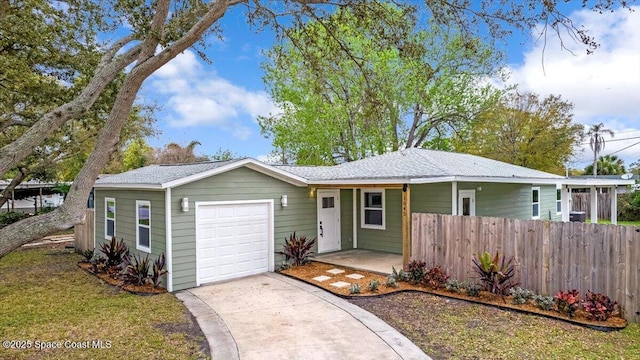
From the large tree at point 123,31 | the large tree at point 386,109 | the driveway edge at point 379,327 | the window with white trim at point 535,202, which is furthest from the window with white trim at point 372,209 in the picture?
the large tree at point 386,109

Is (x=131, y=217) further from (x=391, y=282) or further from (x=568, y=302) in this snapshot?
(x=568, y=302)

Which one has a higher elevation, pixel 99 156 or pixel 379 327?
pixel 99 156

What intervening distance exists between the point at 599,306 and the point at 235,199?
291 inches

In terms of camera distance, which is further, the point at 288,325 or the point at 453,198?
the point at 453,198

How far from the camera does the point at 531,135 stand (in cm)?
2550

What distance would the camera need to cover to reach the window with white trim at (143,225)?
9.23 meters

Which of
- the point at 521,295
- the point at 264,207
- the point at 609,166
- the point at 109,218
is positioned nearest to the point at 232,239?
the point at 264,207

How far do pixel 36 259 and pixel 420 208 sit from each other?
40.7 ft

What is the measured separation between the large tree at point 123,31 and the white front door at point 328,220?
5.46m

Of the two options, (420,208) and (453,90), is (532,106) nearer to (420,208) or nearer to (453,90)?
(453,90)

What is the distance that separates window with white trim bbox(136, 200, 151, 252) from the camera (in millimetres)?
9227

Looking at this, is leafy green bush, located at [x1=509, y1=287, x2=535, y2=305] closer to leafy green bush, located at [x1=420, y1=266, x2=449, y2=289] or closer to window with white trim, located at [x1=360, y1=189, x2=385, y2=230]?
leafy green bush, located at [x1=420, y1=266, x2=449, y2=289]

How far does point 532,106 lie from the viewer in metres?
26.1

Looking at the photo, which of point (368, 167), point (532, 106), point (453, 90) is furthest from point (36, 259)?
point (532, 106)
